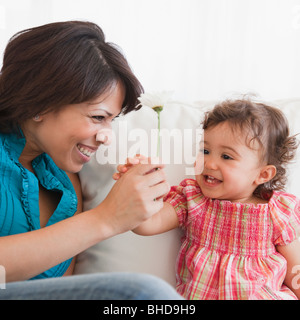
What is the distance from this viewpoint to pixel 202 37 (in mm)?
1703

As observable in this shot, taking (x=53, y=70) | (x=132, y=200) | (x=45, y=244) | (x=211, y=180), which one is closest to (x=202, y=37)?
(x=211, y=180)

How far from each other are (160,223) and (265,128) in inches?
18.2

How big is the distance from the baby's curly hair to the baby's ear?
0.07ft

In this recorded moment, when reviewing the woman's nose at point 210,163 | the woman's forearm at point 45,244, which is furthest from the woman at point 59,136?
the woman's nose at point 210,163

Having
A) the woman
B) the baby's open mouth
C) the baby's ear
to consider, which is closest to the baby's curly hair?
the baby's ear

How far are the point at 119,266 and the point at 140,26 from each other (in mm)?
1105

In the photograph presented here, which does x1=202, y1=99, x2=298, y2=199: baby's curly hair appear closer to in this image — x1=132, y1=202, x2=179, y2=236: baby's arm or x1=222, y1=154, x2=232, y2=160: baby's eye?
x1=222, y1=154, x2=232, y2=160: baby's eye

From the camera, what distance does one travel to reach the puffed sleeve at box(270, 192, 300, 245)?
44.4 inches

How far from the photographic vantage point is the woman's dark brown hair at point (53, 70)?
99cm

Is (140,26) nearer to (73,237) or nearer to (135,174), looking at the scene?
(135,174)

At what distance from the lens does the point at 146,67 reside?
5.63ft

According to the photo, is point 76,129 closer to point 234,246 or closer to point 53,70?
point 53,70

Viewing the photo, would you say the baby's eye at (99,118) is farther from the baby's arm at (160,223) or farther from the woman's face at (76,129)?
the baby's arm at (160,223)
